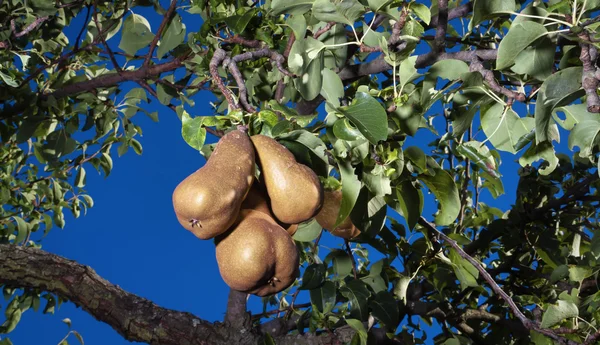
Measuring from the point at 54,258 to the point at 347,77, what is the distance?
43.0 inches

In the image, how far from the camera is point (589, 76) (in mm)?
746

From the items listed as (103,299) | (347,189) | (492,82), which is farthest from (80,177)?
(492,82)

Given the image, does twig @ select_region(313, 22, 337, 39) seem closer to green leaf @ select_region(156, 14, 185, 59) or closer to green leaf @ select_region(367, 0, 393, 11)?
green leaf @ select_region(367, 0, 393, 11)

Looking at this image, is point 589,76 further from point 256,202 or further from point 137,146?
point 137,146

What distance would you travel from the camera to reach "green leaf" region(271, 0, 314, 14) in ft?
2.94

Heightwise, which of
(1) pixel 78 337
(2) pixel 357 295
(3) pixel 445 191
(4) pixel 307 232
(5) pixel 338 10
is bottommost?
(1) pixel 78 337

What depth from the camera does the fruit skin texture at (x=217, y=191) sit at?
668mm

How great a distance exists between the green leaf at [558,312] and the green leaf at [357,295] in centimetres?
37

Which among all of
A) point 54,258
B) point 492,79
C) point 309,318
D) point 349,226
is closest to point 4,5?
point 54,258

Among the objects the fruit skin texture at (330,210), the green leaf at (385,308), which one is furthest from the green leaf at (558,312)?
the fruit skin texture at (330,210)

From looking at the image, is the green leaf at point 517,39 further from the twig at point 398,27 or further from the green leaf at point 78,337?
the green leaf at point 78,337

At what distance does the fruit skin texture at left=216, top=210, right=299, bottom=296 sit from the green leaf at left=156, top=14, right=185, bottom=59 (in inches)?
29.3

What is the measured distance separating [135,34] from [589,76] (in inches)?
46.7

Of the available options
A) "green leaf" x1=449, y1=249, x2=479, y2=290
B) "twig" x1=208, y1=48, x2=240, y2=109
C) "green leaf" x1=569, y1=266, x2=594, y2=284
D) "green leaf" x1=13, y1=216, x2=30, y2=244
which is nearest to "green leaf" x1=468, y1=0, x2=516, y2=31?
"twig" x1=208, y1=48, x2=240, y2=109
